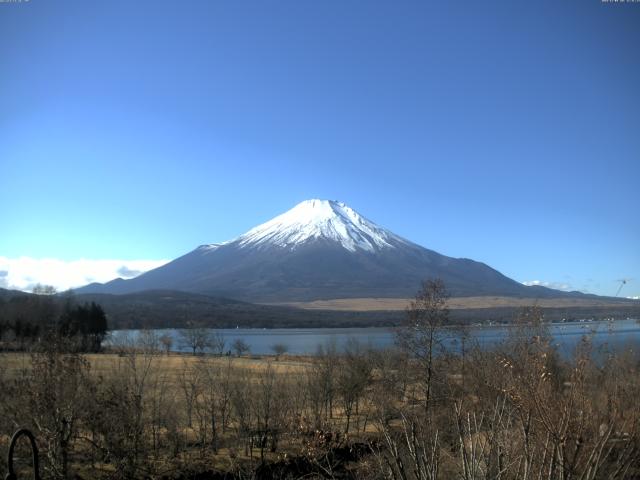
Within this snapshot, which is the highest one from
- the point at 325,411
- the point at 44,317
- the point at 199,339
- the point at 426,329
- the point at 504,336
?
the point at 426,329

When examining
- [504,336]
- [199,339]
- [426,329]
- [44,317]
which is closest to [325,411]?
[426,329]

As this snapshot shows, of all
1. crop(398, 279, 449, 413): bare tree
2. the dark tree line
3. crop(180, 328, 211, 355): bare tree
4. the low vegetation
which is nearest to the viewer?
the low vegetation

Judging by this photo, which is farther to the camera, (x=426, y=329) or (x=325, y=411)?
(x=325, y=411)

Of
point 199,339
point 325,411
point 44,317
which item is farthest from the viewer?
point 199,339

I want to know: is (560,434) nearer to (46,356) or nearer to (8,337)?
(46,356)

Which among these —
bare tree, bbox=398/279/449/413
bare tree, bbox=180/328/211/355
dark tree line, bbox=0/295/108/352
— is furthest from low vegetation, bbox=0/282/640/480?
bare tree, bbox=180/328/211/355

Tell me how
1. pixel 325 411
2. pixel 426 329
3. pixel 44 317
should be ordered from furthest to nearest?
pixel 44 317, pixel 325 411, pixel 426 329

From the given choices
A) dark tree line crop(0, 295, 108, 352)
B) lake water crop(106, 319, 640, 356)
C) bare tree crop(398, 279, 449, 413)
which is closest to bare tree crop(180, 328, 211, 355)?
lake water crop(106, 319, 640, 356)

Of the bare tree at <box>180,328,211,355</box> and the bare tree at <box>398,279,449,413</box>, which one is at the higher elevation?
the bare tree at <box>398,279,449,413</box>

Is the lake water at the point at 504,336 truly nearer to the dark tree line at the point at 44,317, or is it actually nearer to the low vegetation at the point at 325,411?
the low vegetation at the point at 325,411

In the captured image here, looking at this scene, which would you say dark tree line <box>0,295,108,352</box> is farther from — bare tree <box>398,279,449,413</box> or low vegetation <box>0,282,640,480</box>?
bare tree <box>398,279,449,413</box>

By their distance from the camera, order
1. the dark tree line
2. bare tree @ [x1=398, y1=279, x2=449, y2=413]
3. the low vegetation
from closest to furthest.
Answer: the low vegetation → bare tree @ [x1=398, y1=279, x2=449, y2=413] → the dark tree line

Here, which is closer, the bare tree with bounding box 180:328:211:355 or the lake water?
the lake water

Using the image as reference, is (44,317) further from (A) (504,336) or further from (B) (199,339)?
(A) (504,336)
